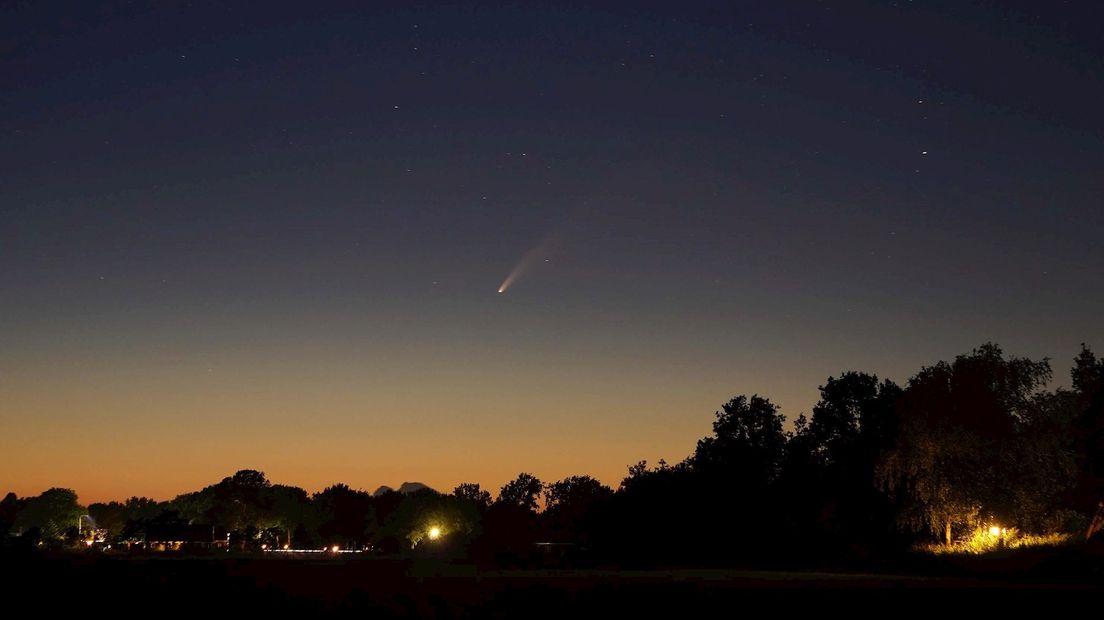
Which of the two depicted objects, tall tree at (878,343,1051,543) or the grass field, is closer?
the grass field

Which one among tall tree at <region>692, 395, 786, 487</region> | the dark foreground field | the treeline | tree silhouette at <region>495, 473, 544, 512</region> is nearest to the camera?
the dark foreground field

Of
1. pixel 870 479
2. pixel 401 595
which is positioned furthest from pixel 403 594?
pixel 870 479

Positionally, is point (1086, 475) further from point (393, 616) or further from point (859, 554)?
point (393, 616)

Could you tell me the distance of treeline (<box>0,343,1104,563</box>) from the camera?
1797 inches

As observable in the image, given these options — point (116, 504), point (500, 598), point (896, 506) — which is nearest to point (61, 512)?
point (116, 504)

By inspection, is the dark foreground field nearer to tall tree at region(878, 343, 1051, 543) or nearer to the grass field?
the grass field

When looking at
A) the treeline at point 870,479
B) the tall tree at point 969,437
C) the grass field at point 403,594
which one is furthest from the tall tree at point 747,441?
the grass field at point 403,594

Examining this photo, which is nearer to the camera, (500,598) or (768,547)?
(500,598)

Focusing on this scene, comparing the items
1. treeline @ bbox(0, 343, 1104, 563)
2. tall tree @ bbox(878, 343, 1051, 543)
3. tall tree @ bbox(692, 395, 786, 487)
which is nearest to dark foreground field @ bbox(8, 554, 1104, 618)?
treeline @ bbox(0, 343, 1104, 563)

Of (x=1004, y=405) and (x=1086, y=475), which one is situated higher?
(x=1004, y=405)

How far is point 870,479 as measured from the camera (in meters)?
61.9

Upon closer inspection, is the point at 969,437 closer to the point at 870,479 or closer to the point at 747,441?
the point at 870,479

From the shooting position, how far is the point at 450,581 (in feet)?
67.6

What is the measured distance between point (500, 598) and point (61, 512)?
4555 inches
